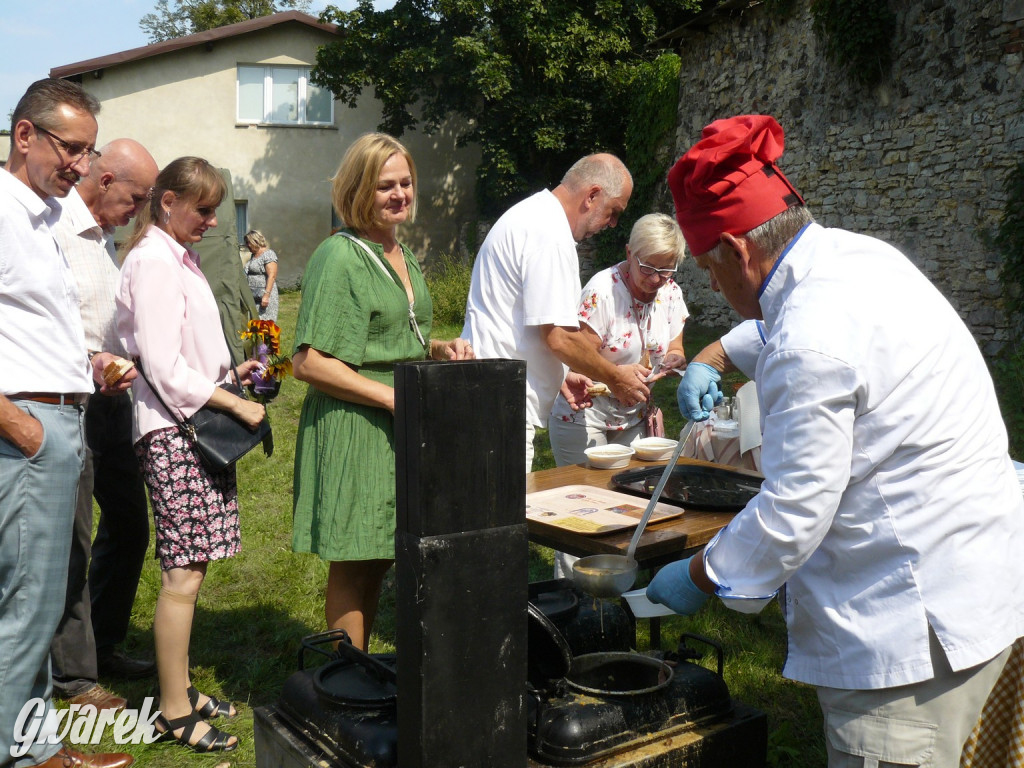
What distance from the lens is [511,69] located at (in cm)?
1991

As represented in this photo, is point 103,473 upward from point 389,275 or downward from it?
downward

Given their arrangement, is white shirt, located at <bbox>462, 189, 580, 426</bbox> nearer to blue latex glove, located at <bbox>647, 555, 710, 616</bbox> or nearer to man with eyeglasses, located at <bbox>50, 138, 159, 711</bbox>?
man with eyeglasses, located at <bbox>50, 138, 159, 711</bbox>

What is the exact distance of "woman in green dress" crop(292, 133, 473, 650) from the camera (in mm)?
2855

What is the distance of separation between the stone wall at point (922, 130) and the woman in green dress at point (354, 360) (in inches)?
298

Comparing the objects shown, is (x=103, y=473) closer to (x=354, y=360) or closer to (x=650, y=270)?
(x=354, y=360)

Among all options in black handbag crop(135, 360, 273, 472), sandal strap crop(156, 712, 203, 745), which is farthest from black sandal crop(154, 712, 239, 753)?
black handbag crop(135, 360, 273, 472)

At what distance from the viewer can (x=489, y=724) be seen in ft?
5.84

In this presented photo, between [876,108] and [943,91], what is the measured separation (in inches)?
45.5

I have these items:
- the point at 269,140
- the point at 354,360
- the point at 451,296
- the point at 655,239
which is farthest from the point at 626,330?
the point at 269,140

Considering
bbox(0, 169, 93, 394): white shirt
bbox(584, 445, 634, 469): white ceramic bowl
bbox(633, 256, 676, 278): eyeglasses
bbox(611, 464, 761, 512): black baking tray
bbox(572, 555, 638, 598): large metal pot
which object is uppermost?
bbox(633, 256, 676, 278): eyeglasses

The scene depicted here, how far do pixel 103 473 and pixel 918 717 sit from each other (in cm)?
305

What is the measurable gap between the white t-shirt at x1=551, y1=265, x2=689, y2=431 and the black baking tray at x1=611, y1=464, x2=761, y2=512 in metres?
0.90

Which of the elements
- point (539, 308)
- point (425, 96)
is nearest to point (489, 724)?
point (539, 308)

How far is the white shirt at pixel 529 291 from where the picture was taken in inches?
142
